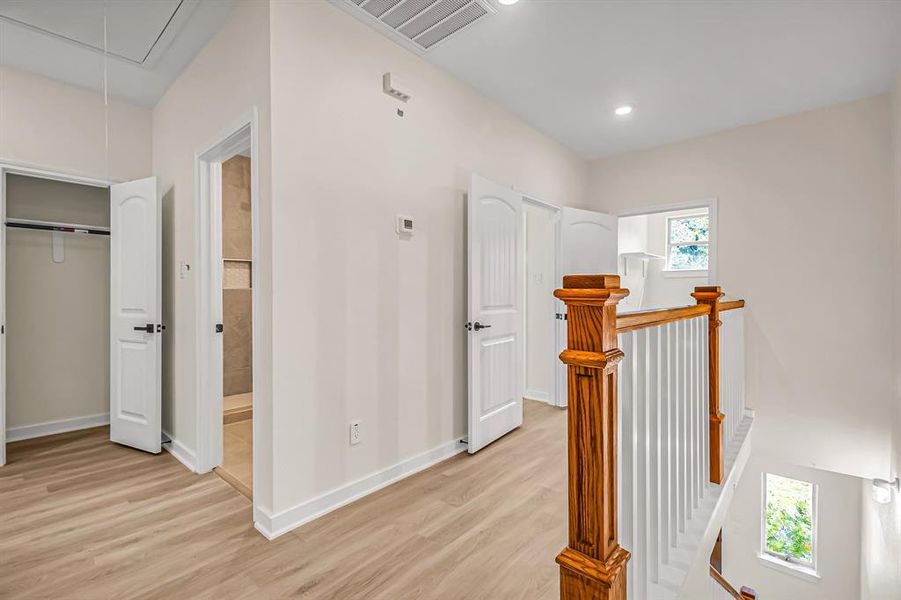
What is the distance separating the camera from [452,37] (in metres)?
2.54

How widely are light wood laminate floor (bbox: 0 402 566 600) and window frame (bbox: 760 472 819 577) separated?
2.83 m

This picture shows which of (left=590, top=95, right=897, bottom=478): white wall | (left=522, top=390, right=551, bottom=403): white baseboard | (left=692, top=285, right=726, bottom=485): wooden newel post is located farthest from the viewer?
(left=522, top=390, right=551, bottom=403): white baseboard

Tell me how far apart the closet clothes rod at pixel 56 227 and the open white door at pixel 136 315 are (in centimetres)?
49

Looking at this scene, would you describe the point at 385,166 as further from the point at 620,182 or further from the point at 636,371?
the point at 620,182

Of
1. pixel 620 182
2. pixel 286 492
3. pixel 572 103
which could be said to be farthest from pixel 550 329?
pixel 286 492

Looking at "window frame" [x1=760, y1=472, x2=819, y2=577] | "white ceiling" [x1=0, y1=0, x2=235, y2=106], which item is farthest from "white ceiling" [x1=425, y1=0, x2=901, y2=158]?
"window frame" [x1=760, y1=472, x2=819, y2=577]

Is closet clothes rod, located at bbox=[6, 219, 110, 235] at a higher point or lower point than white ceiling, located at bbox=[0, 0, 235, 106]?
lower

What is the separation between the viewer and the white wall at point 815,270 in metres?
3.26

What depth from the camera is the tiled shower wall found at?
4.41m

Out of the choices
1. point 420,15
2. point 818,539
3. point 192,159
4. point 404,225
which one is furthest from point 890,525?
point 192,159

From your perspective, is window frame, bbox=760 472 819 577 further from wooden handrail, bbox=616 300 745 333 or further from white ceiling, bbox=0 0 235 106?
white ceiling, bbox=0 0 235 106

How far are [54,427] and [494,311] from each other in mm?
3738

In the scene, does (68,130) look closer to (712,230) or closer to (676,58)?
(676,58)

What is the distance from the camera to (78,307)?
11.9 ft
